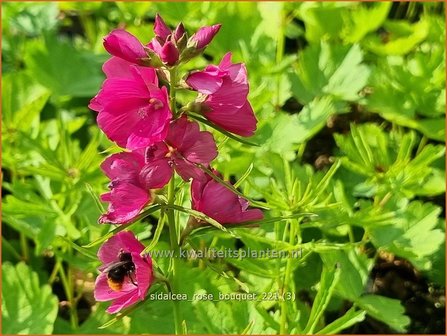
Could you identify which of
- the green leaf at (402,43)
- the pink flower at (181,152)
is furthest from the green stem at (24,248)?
the green leaf at (402,43)

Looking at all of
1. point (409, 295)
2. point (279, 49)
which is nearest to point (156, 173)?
point (409, 295)

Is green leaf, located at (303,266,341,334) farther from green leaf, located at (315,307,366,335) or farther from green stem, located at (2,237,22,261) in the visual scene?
green stem, located at (2,237,22,261)

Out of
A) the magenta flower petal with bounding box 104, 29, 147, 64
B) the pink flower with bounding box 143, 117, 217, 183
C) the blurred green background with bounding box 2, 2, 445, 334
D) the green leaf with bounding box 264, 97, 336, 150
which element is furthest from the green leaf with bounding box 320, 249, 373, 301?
the magenta flower petal with bounding box 104, 29, 147, 64

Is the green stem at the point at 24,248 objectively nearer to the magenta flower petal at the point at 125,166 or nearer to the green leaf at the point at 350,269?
the green leaf at the point at 350,269

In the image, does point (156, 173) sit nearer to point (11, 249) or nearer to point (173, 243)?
point (173, 243)

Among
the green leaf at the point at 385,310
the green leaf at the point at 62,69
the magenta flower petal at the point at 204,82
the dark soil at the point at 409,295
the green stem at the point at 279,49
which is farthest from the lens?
the green leaf at the point at 62,69

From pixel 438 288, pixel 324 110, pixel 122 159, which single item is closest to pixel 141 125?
pixel 122 159

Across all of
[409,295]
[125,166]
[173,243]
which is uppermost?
[125,166]
